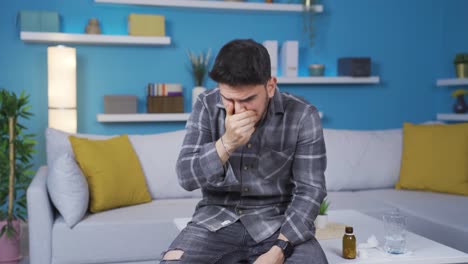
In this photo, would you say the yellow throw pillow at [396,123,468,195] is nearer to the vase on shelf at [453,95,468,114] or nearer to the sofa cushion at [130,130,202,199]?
the vase on shelf at [453,95,468,114]

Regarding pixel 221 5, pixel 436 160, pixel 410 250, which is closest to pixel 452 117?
pixel 436 160

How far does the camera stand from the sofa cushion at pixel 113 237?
2.79 metres

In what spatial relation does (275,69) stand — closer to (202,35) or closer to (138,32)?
(202,35)

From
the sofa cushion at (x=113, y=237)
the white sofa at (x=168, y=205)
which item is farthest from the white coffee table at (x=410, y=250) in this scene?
the sofa cushion at (x=113, y=237)

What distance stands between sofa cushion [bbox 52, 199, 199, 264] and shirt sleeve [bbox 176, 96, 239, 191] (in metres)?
1.16

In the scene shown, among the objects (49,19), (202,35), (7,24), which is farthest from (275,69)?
(7,24)

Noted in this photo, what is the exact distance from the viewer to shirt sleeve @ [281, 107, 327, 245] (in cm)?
178

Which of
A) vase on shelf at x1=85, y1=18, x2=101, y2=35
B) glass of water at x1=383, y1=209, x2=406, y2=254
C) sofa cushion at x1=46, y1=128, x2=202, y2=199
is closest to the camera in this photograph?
glass of water at x1=383, y1=209, x2=406, y2=254

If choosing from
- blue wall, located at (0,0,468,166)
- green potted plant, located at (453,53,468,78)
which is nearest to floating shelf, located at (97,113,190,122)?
blue wall, located at (0,0,468,166)

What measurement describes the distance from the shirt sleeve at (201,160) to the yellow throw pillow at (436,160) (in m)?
2.21

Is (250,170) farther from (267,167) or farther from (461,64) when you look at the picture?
(461,64)

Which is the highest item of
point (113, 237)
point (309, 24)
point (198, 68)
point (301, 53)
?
point (309, 24)

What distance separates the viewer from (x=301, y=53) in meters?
4.49

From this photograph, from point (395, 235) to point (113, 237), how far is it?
4.82ft
